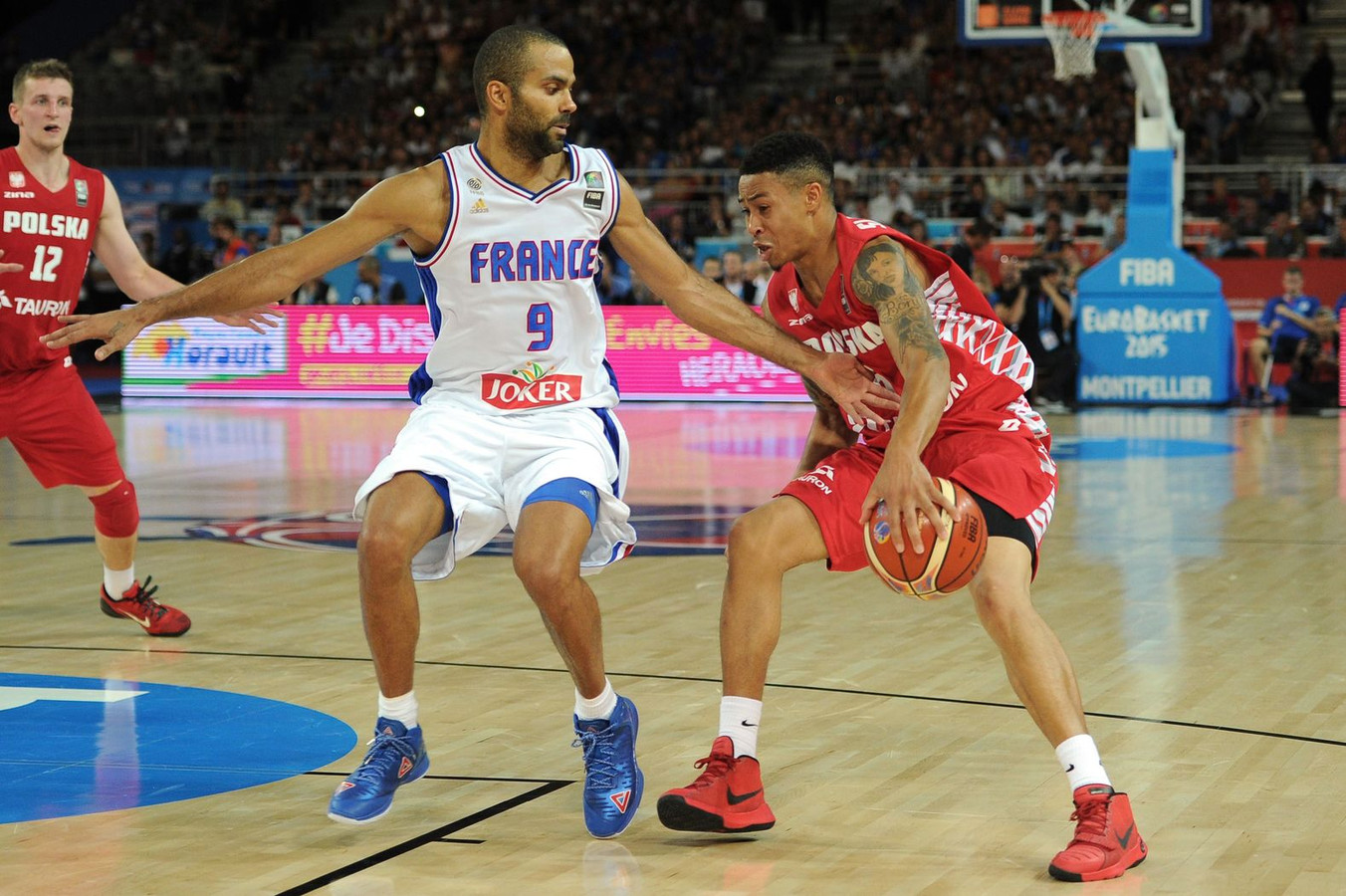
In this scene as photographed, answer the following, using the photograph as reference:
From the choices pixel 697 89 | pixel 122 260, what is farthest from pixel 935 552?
pixel 697 89

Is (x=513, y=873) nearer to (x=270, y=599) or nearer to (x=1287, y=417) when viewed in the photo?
(x=270, y=599)

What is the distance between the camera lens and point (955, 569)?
14.1 feet

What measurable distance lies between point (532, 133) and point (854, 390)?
1069mm

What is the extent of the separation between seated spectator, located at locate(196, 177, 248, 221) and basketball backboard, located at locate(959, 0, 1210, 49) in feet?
36.5

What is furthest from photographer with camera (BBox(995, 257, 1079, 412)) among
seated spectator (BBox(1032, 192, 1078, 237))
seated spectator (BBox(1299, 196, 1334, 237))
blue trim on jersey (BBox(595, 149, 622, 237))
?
blue trim on jersey (BBox(595, 149, 622, 237))

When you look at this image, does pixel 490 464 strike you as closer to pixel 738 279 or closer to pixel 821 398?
pixel 821 398

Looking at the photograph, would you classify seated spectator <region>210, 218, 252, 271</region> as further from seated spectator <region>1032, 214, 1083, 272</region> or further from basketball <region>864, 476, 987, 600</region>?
basketball <region>864, 476, 987, 600</region>

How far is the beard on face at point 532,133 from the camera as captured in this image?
4625 millimetres

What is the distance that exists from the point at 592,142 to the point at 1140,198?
33.4ft

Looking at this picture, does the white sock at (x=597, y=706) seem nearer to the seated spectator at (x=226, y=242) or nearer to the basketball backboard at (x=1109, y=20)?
the basketball backboard at (x=1109, y=20)

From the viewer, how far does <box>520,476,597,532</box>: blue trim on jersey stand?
4570 mm

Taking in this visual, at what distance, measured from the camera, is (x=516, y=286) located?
4703 millimetres

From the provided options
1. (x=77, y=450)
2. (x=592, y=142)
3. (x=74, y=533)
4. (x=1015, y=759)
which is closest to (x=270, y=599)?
(x=77, y=450)

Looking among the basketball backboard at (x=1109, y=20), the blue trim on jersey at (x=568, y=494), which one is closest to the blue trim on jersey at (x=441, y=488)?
the blue trim on jersey at (x=568, y=494)
